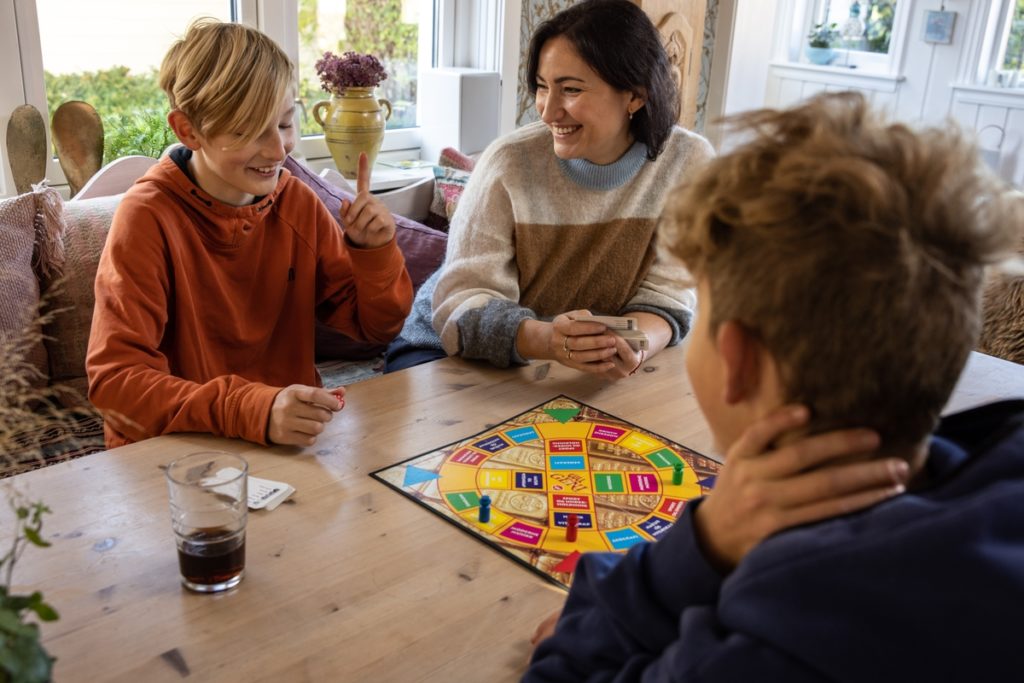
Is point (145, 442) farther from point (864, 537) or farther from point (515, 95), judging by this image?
point (515, 95)

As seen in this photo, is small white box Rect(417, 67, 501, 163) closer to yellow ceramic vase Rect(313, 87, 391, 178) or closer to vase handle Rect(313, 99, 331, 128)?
yellow ceramic vase Rect(313, 87, 391, 178)

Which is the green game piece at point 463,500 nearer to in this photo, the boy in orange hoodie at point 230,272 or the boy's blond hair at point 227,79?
the boy in orange hoodie at point 230,272

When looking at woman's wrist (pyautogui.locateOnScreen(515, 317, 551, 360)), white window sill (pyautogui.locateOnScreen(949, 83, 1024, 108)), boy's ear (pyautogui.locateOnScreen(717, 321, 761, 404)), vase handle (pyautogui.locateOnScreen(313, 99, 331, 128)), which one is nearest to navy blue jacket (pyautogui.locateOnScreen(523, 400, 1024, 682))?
boy's ear (pyautogui.locateOnScreen(717, 321, 761, 404))

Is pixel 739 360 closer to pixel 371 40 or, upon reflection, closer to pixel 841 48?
pixel 371 40

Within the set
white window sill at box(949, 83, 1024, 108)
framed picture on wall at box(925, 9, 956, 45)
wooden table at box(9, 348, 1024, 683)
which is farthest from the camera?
framed picture on wall at box(925, 9, 956, 45)

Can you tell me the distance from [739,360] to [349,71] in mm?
2559

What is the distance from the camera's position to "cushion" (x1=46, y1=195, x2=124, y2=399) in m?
2.04

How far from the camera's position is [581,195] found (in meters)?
1.93

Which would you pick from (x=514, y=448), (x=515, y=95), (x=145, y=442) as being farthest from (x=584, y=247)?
(x=515, y=95)

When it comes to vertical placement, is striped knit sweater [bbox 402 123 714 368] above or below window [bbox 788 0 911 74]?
below

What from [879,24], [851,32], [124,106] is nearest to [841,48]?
[851,32]

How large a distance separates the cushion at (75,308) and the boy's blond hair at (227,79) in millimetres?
614

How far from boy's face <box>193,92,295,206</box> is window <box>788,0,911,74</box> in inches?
158

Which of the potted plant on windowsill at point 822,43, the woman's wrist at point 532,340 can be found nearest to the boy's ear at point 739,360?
the woman's wrist at point 532,340
